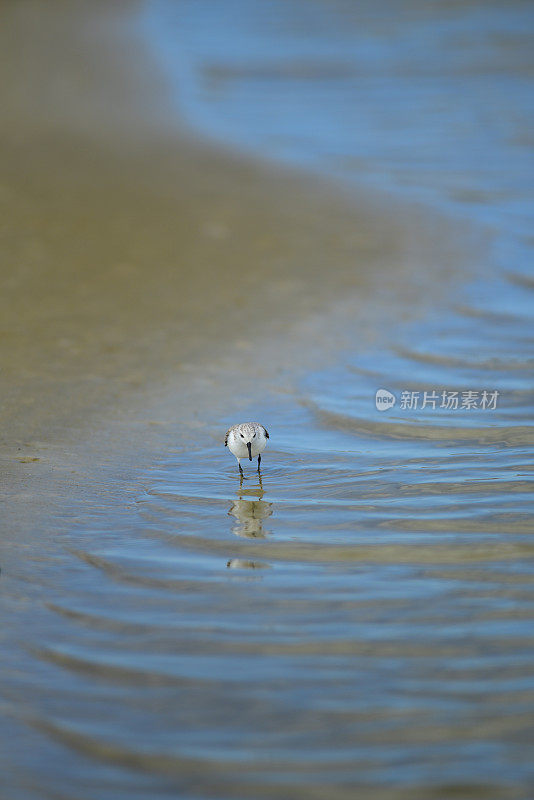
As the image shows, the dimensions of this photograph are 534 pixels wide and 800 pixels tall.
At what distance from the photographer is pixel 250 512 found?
530 centimetres

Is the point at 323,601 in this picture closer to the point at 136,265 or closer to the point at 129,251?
the point at 136,265

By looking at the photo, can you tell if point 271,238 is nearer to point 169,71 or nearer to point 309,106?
point 309,106

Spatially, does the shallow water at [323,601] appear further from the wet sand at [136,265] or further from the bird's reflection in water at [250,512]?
the wet sand at [136,265]

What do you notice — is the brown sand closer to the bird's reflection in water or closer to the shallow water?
the shallow water

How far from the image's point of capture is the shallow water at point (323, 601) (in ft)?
10.7

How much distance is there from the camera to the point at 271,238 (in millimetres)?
10867

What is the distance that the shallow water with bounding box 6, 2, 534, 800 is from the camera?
3266 millimetres

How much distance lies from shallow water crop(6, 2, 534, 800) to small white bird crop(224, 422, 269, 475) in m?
0.21

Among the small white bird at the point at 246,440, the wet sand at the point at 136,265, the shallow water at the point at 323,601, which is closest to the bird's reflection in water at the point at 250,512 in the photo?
the shallow water at the point at 323,601

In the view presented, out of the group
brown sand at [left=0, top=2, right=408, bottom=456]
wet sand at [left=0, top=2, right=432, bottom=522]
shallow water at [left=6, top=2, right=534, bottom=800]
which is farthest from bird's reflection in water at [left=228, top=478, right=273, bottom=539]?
brown sand at [left=0, top=2, right=408, bottom=456]

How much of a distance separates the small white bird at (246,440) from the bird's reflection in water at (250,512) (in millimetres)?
205

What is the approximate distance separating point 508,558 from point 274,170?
9612 mm

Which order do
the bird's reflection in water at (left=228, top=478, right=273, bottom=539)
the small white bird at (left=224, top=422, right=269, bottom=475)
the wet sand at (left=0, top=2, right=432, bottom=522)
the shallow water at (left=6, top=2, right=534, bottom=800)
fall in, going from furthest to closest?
the wet sand at (left=0, top=2, right=432, bottom=522) → the small white bird at (left=224, top=422, right=269, bottom=475) → the bird's reflection in water at (left=228, top=478, right=273, bottom=539) → the shallow water at (left=6, top=2, right=534, bottom=800)

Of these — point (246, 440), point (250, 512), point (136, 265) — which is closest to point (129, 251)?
point (136, 265)
